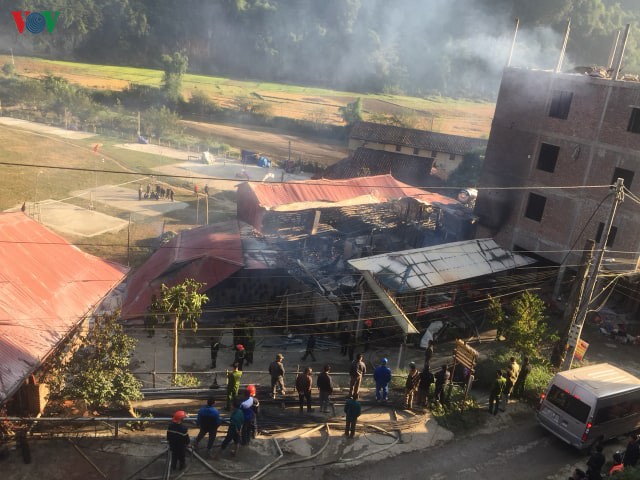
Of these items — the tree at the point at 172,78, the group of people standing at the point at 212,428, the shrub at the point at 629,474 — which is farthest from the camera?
the tree at the point at 172,78

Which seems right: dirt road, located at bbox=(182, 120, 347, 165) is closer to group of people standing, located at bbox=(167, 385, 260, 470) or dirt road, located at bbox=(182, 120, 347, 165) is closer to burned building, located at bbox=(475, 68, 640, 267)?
burned building, located at bbox=(475, 68, 640, 267)

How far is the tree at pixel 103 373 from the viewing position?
10375mm

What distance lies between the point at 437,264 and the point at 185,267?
377 inches

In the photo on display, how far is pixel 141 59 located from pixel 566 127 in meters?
92.1

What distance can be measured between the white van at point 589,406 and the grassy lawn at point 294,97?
2760 inches

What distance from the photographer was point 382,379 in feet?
40.3

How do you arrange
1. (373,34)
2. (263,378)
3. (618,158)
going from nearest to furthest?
(263,378) → (618,158) → (373,34)

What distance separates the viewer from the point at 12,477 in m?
8.94

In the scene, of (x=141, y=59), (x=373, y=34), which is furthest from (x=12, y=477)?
(x=373, y=34)

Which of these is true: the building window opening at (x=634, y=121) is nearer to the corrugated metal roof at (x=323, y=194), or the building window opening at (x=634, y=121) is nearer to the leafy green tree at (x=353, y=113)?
the corrugated metal roof at (x=323, y=194)

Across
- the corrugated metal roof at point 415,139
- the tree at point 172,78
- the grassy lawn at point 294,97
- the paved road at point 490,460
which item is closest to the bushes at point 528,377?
the paved road at point 490,460

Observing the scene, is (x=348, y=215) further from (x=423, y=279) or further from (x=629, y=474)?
(x=629, y=474)

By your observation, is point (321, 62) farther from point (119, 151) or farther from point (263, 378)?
point (263, 378)

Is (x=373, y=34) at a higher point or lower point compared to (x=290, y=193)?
higher
